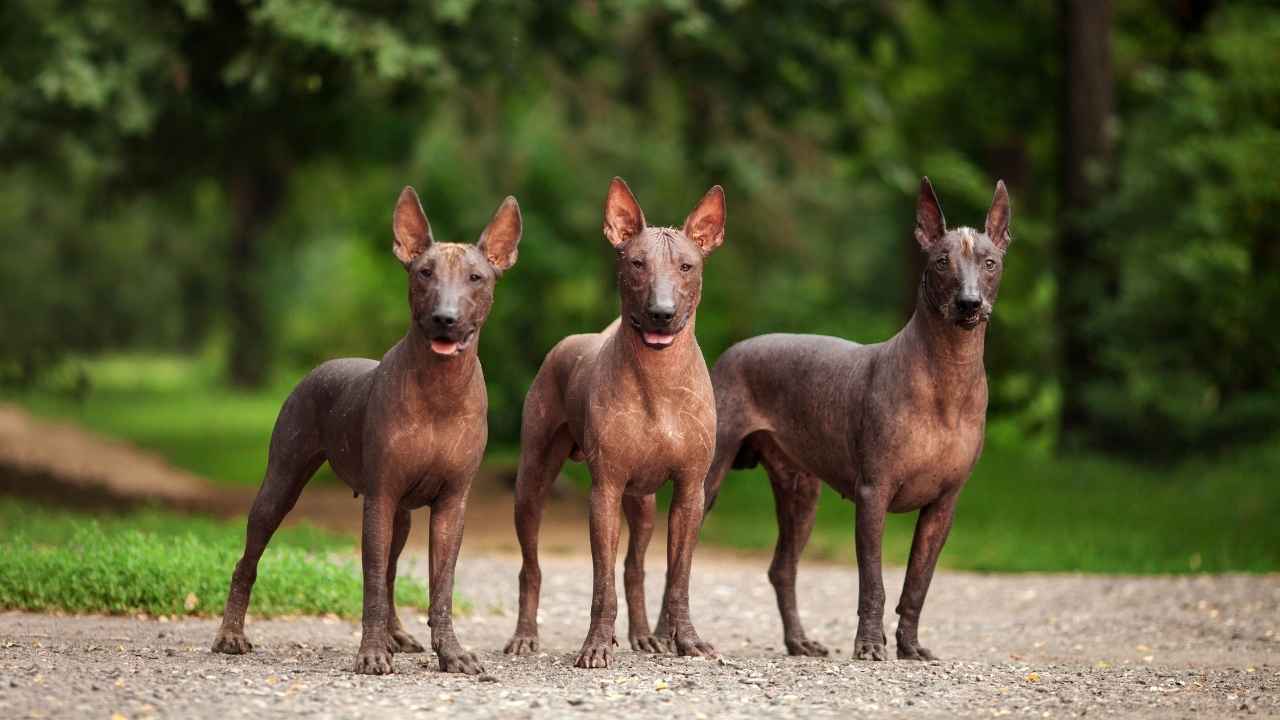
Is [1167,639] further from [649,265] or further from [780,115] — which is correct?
[780,115]

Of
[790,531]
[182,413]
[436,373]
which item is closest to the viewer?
[436,373]

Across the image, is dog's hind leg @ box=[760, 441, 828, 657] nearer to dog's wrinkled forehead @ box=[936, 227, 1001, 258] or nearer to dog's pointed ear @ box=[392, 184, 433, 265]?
dog's wrinkled forehead @ box=[936, 227, 1001, 258]

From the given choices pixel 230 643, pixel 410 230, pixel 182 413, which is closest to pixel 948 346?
pixel 410 230

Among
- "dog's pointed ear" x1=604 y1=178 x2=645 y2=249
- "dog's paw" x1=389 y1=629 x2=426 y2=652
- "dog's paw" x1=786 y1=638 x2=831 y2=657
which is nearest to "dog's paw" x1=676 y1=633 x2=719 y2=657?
"dog's paw" x1=786 y1=638 x2=831 y2=657

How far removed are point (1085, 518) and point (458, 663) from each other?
1176cm

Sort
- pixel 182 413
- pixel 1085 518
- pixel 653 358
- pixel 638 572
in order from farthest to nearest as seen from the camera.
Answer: pixel 182 413 → pixel 1085 518 → pixel 638 572 → pixel 653 358

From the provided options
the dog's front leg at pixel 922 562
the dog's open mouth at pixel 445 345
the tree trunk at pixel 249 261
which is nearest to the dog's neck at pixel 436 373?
the dog's open mouth at pixel 445 345

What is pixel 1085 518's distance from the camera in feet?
63.2

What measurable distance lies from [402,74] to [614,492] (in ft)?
29.1

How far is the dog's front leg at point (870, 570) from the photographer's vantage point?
9.88m

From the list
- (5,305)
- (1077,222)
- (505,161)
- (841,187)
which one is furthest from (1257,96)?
(5,305)

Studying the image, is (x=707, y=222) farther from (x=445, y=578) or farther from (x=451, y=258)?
(x=445, y=578)

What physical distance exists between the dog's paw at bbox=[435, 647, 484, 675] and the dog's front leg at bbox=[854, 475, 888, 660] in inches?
87.9

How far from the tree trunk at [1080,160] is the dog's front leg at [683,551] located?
597 inches
